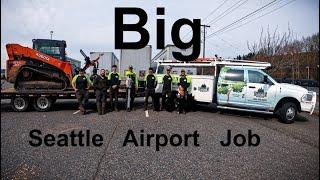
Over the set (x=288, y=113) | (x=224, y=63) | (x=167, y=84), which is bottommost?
(x=288, y=113)

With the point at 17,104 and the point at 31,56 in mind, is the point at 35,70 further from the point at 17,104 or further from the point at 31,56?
the point at 17,104

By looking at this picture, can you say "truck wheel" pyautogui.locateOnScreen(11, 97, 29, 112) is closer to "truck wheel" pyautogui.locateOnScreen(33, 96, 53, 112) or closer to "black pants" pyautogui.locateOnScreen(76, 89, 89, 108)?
"truck wheel" pyautogui.locateOnScreen(33, 96, 53, 112)

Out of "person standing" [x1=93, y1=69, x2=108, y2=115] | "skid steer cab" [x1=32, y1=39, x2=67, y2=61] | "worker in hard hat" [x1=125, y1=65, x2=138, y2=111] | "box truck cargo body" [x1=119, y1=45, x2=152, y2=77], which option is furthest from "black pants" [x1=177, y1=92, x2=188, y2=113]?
"skid steer cab" [x1=32, y1=39, x2=67, y2=61]

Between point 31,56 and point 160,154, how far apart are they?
8406mm

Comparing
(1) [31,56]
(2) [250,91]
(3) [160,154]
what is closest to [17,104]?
(1) [31,56]

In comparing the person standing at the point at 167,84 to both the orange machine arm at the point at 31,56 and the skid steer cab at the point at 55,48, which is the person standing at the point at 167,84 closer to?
the orange machine arm at the point at 31,56

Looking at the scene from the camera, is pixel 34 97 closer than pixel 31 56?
Yes

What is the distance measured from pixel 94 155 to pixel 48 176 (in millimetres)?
1306

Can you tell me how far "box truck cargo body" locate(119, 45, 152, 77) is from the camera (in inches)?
654

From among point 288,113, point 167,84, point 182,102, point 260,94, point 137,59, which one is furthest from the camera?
point 137,59

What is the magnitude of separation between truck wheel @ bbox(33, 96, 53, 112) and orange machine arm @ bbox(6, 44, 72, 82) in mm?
1355

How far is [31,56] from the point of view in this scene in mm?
12031

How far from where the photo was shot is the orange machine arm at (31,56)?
11.7 meters

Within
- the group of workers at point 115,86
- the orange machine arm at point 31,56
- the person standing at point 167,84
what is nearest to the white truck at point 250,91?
the group of workers at point 115,86
